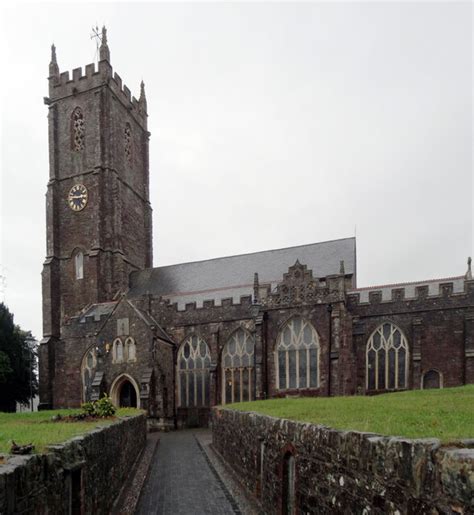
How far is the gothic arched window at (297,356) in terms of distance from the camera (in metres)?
27.8

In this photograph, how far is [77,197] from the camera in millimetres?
41906

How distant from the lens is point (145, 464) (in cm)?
1566

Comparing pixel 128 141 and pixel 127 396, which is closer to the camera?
pixel 127 396

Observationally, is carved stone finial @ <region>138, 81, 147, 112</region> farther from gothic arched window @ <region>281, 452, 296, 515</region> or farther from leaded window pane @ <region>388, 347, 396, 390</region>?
gothic arched window @ <region>281, 452, 296, 515</region>

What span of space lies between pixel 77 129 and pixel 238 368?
26.8m

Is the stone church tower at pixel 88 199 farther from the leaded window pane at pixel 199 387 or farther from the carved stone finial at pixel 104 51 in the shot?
the leaded window pane at pixel 199 387

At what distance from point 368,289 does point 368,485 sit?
2653cm

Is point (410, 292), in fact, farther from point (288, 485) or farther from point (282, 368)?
point (288, 485)

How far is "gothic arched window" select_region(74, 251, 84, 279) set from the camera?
134ft

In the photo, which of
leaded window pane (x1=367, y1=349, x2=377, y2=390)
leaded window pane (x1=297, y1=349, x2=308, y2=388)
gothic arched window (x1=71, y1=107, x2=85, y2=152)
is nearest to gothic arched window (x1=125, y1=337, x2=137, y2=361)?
leaded window pane (x1=297, y1=349, x2=308, y2=388)

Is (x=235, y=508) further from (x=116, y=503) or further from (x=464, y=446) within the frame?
(x=464, y=446)

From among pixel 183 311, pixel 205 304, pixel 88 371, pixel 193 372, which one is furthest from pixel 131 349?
pixel 88 371

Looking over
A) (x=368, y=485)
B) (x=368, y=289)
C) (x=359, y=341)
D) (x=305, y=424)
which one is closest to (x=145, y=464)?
(x=305, y=424)

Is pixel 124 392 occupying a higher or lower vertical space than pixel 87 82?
lower
